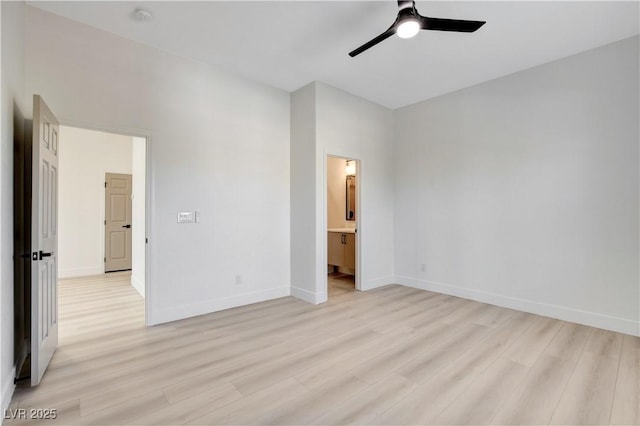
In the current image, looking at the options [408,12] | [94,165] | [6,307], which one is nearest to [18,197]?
[6,307]

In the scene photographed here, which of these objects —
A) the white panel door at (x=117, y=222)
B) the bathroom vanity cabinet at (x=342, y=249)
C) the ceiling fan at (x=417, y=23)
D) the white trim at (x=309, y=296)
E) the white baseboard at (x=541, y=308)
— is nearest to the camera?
the ceiling fan at (x=417, y=23)

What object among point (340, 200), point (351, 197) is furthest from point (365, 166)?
point (340, 200)

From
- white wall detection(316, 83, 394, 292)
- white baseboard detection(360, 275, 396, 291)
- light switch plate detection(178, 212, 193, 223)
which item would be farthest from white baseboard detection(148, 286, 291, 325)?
white baseboard detection(360, 275, 396, 291)

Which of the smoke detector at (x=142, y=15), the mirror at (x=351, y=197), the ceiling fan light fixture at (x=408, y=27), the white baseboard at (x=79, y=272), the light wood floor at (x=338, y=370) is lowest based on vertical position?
the light wood floor at (x=338, y=370)

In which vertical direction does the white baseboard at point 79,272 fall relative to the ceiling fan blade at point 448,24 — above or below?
below

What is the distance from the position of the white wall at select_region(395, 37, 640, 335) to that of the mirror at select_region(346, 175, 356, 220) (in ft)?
5.16

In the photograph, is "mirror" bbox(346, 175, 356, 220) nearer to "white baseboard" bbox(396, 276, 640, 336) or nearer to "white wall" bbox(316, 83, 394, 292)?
"white wall" bbox(316, 83, 394, 292)

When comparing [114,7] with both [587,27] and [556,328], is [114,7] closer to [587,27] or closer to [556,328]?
[587,27]

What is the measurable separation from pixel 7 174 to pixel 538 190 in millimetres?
5089

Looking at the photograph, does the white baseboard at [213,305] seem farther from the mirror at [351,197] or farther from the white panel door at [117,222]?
the white panel door at [117,222]

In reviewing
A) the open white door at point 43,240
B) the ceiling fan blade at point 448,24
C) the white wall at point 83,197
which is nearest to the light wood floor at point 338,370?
the open white door at point 43,240

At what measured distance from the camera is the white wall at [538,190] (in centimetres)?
313

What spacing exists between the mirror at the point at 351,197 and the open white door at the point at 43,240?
4735 millimetres

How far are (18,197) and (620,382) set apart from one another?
483 centimetres
